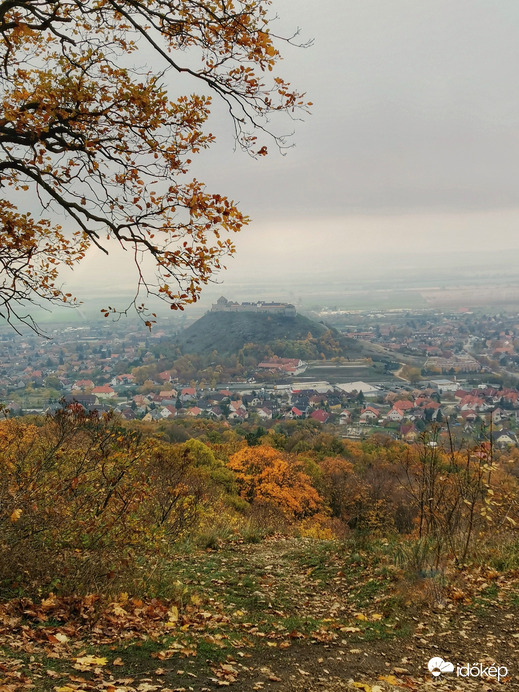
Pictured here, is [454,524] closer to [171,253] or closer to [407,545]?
[407,545]

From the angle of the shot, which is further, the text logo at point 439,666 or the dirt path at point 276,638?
the text logo at point 439,666

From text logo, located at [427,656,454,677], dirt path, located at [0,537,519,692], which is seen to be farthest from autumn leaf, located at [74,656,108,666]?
text logo, located at [427,656,454,677]

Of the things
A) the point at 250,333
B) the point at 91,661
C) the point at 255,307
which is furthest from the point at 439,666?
the point at 255,307

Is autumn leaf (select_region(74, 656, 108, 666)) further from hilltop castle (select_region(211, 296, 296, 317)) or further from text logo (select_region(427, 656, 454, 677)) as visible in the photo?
hilltop castle (select_region(211, 296, 296, 317))

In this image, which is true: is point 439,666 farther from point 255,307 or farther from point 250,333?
point 255,307

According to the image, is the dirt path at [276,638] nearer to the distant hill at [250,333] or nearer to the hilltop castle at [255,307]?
the distant hill at [250,333]

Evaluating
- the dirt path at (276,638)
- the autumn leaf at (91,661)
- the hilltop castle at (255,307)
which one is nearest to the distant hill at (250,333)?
the hilltop castle at (255,307)
